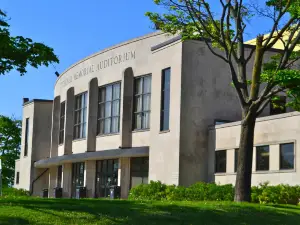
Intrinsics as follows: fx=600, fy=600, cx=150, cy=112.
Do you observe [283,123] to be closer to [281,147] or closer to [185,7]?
[281,147]

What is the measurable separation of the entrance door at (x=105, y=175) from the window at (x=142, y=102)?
12.5 ft

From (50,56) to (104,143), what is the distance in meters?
25.1

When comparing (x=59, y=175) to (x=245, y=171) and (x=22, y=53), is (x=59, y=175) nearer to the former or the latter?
(x=245, y=171)

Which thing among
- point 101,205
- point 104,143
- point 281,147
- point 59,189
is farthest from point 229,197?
point 59,189

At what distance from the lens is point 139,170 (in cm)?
3884

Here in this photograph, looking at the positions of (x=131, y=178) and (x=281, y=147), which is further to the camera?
(x=131, y=178)

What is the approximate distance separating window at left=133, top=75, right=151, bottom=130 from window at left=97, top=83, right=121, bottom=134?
85.1 inches

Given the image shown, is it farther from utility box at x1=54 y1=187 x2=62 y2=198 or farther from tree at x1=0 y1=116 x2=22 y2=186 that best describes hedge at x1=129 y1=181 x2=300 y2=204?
tree at x1=0 y1=116 x2=22 y2=186

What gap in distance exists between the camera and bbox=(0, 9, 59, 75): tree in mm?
17984

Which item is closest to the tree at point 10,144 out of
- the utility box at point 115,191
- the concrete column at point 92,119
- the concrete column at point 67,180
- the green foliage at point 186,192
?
the concrete column at point 67,180

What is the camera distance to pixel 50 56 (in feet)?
60.0

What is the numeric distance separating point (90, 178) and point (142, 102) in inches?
353

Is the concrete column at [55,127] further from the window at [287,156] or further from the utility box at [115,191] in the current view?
the window at [287,156]

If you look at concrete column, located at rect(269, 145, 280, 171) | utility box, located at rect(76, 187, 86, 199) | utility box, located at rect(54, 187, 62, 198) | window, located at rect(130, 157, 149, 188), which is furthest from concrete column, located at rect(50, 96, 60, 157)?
concrete column, located at rect(269, 145, 280, 171)
